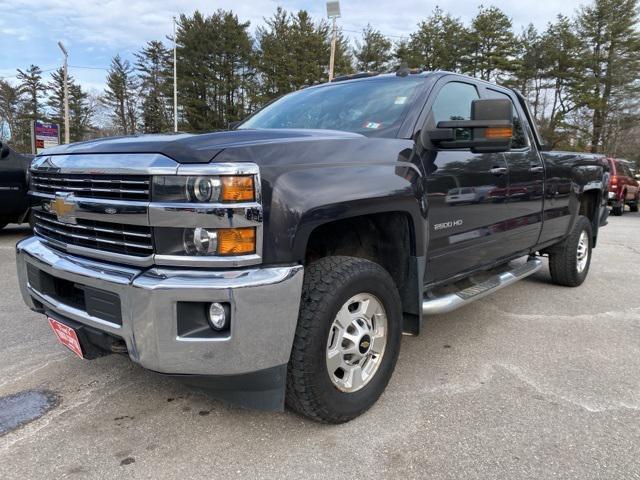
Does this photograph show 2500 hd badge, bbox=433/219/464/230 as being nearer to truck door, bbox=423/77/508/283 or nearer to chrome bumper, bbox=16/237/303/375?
truck door, bbox=423/77/508/283

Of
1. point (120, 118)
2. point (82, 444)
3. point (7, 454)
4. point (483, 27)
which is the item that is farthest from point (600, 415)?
point (120, 118)

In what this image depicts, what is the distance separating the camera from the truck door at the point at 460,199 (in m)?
3.02

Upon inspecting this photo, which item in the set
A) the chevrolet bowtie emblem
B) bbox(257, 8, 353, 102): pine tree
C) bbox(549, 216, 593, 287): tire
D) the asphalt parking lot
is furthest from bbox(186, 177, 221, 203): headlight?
bbox(257, 8, 353, 102): pine tree

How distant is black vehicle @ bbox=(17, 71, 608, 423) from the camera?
1996mm

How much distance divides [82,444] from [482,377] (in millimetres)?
2294

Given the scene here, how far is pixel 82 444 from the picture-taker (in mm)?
2318

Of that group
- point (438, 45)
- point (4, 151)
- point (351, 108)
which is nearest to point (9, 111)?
point (438, 45)

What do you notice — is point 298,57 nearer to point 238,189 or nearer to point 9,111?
point 9,111

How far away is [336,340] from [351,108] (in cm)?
164

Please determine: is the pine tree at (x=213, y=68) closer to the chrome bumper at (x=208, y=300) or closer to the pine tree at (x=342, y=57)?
the pine tree at (x=342, y=57)

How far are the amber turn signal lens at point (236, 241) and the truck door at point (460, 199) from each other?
1.28 meters

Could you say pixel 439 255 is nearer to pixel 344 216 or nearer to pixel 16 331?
pixel 344 216

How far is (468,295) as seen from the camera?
333cm

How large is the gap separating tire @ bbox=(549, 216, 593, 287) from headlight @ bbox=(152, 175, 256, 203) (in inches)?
170
